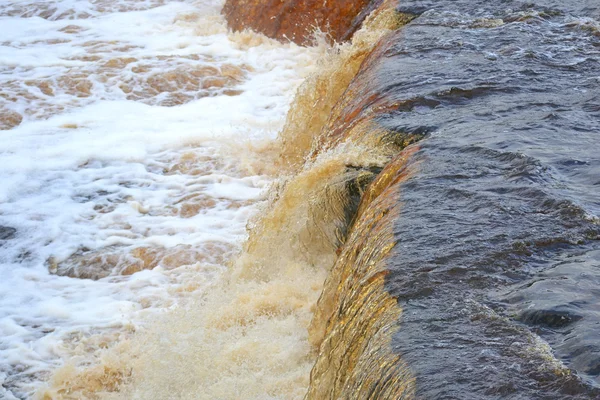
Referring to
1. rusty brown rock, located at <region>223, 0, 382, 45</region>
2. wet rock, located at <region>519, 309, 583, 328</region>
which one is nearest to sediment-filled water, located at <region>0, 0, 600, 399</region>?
wet rock, located at <region>519, 309, 583, 328</region>

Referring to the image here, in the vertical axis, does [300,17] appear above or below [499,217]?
below

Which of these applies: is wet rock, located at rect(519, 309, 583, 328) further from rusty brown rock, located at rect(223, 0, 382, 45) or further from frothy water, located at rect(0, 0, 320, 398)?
rusty brown rock, located at rect(223, 0, 382, 45)

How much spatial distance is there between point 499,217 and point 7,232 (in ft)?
12.5

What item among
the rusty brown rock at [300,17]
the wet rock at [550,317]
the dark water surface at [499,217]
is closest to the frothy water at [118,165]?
the rusty brown rock at [300,17]

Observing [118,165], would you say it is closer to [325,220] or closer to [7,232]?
[7,232]

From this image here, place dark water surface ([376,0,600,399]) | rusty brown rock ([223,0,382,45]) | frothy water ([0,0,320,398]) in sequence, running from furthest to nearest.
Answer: rusty brown rock ([223,0,382,45]), frothy water ([0,0,320,398]), dark water surface ([376,0,600,399])

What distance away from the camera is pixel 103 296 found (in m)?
4.89

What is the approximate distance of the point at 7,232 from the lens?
5.67m

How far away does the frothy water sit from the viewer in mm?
4785

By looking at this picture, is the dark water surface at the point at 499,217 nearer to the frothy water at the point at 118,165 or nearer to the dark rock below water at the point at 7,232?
the frothy water at the point at 118,165

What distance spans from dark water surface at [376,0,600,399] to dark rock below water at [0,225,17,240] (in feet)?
8.86

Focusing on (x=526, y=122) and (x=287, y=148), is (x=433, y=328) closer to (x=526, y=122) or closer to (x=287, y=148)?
(x=526, y=122)

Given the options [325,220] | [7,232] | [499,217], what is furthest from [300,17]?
[499,217]

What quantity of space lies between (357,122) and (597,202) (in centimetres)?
178
